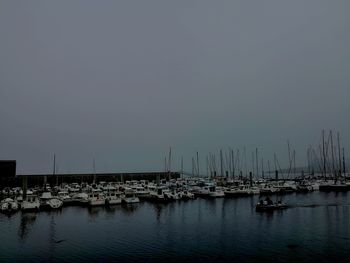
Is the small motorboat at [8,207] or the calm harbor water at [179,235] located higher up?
the small motorboat at [8,207]

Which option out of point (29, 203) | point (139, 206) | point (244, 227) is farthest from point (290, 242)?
point (29, 203)

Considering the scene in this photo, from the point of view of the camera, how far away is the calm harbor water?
32.4 metres

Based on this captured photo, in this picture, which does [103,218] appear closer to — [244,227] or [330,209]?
[244,227]

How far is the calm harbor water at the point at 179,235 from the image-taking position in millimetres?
32438

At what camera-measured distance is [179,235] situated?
41719 mm

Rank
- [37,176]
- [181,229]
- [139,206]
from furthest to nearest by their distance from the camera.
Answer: [37,176], [139,206], [181,229]

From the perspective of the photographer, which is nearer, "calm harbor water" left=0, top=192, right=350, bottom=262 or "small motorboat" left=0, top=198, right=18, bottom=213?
"calm harbor water" left=0, top=192, right=350, bottom=262

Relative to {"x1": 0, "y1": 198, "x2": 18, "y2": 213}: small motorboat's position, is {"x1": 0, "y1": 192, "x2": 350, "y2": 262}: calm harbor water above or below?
below

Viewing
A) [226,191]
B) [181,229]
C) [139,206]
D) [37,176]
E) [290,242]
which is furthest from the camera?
[37,176]

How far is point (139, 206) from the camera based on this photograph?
7069cm

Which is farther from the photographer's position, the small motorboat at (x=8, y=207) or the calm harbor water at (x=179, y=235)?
the small motorboat at (x=8, y=207)

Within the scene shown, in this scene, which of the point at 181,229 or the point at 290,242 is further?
the point at 181,229

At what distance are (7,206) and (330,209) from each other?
55406 millimetres

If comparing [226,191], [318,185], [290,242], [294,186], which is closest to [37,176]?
[226,191]
